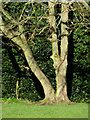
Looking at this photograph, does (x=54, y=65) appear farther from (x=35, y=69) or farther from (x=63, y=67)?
(x=35, y=69)

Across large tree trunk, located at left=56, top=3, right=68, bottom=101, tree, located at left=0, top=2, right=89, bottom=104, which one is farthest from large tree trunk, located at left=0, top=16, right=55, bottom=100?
Result: large tree trunk, located at left=56, top=3, right=68, bottom=101

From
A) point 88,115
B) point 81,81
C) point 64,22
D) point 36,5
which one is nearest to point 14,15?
point 36,5

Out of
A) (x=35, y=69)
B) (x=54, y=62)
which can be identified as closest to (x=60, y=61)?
(x=54, y=62)

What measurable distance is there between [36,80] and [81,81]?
4.91 feet

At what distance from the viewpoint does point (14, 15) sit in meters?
7.76

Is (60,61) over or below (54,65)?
over

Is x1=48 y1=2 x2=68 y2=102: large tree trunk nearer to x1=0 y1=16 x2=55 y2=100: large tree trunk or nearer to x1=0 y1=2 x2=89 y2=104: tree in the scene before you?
x1=0 y1=2 x2=89 y2=104: tree

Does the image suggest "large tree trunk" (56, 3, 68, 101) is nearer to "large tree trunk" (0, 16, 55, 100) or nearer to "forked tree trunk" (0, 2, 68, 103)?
"forked tree trunk" (0, 2, 68, 103)

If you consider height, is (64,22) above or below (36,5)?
below

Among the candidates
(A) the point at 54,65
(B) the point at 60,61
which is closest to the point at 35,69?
(A) the point at 54,65

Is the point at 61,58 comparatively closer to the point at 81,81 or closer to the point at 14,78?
the point at 81,81

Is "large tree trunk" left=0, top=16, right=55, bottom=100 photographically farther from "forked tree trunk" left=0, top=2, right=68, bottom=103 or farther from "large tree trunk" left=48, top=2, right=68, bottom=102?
"large tree trunk" left=48, top=2, right=68, bottom=102

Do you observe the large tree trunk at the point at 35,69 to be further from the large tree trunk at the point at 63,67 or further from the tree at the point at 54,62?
the large tree trunk at the point at 63,67

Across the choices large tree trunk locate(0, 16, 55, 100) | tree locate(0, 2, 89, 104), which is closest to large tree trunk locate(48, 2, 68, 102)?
tree locate(0, 2, 89, 104)
